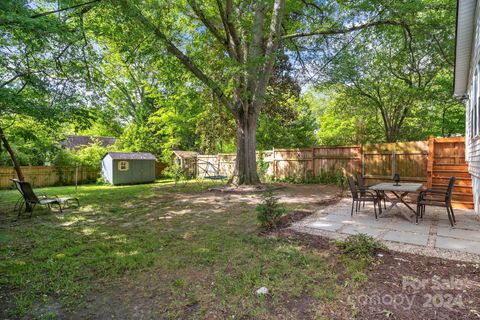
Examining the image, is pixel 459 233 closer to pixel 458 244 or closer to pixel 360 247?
pixel 458 244

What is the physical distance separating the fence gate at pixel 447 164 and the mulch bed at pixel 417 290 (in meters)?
4.81

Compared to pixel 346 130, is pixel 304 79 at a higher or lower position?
higher

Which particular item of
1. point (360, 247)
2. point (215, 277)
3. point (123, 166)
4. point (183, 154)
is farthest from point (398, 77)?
point (123, 166)

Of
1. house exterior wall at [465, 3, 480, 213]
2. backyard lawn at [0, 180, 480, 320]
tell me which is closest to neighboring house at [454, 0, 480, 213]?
house exterior wall at [465, 3, 480, 213]

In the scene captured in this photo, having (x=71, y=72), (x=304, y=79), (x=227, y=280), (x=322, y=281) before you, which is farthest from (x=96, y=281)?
(x=304, y=79)

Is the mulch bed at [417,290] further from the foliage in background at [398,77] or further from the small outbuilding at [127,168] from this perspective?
the small outbuilding at [127,168]

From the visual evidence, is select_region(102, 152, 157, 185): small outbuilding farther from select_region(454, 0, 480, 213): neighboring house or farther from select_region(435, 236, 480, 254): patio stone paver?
select_region(454, 0, 480, 213): neighboring house

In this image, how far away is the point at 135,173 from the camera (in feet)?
50.0

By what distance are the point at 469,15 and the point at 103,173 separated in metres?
16.5

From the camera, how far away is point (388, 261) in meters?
3.05

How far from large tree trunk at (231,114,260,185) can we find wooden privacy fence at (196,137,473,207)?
10.5ft

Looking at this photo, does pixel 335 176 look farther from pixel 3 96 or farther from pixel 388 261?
pixel 3 96

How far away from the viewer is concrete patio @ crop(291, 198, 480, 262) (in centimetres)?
342

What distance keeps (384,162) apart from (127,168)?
1317 centimetres
